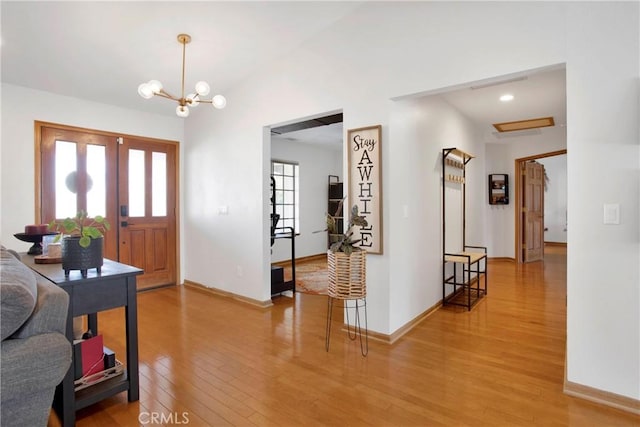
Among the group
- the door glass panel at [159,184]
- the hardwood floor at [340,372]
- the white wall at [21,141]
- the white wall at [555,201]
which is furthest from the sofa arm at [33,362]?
the white wall at [555,201]

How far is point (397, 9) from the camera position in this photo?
297cm

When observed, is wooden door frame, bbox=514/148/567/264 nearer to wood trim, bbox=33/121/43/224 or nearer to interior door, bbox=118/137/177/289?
interior door, bbox=118/137/177/289

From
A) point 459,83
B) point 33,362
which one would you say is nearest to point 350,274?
point 459,83

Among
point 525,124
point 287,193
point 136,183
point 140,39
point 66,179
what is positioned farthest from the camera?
point 287,193

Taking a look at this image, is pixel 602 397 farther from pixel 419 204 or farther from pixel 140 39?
pixel 140 39

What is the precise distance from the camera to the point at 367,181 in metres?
3.16

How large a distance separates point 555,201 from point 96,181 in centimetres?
1118

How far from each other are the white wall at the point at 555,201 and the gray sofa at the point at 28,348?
11.3m

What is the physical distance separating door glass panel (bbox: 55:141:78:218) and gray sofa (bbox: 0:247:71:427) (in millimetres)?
3050

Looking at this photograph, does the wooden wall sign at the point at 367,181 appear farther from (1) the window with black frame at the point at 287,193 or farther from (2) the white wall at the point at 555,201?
(2) the white wall at the point at 555,201

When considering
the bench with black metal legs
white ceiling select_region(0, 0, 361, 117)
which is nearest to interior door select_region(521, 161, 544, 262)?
the bench with black metal legs

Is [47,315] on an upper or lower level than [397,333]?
upper

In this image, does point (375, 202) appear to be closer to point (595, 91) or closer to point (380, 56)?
point (380, 56)

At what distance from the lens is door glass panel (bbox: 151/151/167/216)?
497cm
